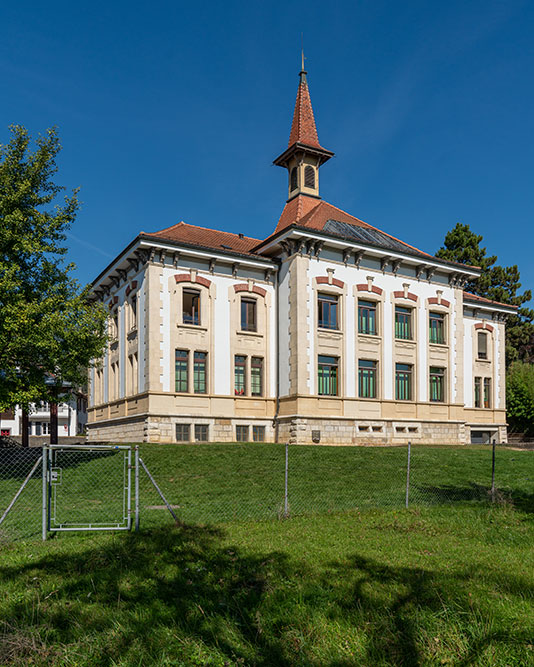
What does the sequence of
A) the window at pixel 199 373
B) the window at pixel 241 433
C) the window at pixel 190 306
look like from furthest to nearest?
the window at pixel 241 433 → the window at pixel 190 306 → the window at pixel 199 373

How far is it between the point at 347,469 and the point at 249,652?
47.8ft

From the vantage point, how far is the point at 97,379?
3609 cm

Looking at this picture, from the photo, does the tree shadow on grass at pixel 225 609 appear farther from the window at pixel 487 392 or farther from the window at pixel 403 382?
the window at pixel 487 392

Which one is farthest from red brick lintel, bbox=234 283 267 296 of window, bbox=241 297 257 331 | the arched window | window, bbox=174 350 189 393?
the arched window

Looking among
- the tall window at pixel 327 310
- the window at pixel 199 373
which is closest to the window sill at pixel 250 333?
the window at pixel 199 373

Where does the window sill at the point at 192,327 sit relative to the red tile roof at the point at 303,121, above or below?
below

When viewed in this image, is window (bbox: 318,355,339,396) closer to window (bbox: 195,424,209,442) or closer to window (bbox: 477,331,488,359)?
window (bbox: 195,424,209,442)

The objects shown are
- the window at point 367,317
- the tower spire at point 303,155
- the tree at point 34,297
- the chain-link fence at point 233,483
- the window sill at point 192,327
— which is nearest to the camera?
the chain-link fence at point 233,483

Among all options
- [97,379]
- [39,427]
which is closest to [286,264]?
[97,379]

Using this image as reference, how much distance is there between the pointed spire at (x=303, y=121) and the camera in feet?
118

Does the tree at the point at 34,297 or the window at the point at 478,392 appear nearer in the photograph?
the tree at the point at 34,297

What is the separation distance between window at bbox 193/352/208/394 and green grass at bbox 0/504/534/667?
18375 millimetres

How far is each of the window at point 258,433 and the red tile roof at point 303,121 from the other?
57.6ft

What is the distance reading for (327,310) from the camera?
29.8 metres
